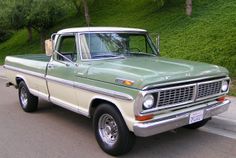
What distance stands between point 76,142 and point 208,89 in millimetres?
2337

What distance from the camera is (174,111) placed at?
463 centimetres

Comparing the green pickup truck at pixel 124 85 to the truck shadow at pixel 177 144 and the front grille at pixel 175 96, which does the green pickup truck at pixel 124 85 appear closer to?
the front grille at pixel 175 96

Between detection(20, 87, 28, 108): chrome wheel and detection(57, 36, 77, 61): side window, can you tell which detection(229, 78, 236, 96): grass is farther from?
detection(20, 87, 28, 108): chrome wheel

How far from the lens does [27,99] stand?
24.7 ft

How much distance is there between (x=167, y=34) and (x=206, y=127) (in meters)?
9.29

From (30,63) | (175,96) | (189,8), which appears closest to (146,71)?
(175,96)

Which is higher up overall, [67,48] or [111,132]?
[67,48]

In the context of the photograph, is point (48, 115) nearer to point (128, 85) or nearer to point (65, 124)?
point (65, 124)

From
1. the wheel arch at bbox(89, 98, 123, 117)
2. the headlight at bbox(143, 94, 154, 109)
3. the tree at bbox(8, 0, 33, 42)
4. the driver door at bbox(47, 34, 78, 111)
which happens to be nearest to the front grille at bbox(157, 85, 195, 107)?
the headlight at bbox(143, 94, 154, 109)

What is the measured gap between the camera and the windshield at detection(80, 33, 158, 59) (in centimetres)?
562

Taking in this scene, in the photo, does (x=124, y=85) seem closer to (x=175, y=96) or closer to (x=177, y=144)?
(x=175, y=96)

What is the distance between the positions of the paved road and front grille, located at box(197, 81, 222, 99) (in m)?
0.83

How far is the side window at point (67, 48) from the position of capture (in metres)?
5.86

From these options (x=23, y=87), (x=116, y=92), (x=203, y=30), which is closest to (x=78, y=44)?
(x=116, y=92)
